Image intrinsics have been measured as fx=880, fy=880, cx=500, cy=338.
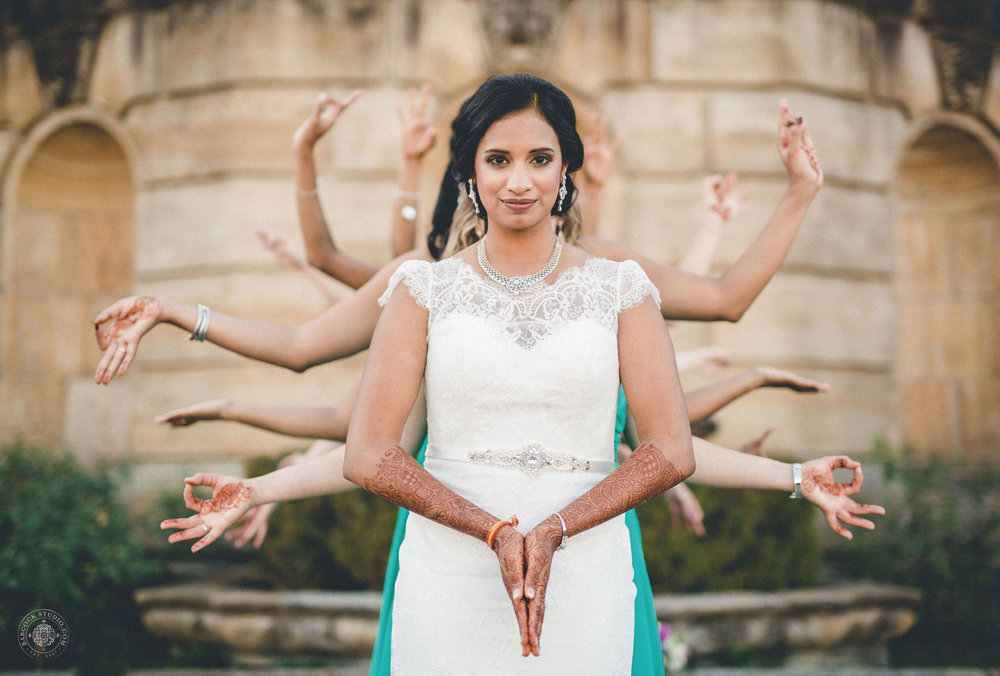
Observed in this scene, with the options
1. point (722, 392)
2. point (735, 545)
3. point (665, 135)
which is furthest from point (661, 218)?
point (722, 392)

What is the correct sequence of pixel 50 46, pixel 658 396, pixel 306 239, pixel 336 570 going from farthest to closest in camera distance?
pixel 50 46 → pixel 336 570 → pixel 306 239 → pixel 658 396

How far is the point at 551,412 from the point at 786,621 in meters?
4.00

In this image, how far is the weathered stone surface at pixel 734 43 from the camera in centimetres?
695

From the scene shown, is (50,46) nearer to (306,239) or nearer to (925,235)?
(306,239)

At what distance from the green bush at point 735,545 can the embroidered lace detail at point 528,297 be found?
12.0 ft

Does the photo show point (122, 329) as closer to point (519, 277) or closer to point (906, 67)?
point (519, 277)

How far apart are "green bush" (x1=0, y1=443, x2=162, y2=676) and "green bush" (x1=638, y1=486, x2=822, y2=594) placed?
3.28 metres

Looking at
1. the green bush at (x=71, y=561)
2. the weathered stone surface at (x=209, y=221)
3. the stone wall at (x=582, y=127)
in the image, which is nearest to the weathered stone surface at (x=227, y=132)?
the stone wall at (x=582, y=127)

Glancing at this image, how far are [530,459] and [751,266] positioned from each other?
1061 mm

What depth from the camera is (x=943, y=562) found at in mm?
6027

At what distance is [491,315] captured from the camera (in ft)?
6.73

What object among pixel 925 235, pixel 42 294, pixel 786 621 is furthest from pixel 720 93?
pixel 42 294

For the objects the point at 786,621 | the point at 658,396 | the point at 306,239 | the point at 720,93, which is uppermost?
the point at 720,93

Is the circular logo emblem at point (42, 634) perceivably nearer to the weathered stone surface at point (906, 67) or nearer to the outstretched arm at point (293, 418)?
the outstretched arm at point (293, 418)
